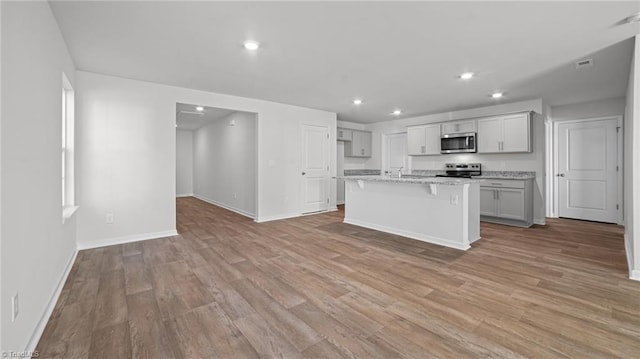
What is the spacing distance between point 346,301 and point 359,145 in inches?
245

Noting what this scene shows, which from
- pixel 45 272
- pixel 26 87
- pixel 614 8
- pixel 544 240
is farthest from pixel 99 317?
pixel 544 240

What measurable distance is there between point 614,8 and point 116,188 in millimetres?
5849

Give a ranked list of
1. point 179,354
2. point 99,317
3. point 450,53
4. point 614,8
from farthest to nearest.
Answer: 1. point 450,53
2. point 614,8
3. point 99,317
4. point 179,354

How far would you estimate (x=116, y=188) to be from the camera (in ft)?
13.0

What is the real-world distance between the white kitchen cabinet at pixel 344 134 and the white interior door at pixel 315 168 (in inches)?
44.7

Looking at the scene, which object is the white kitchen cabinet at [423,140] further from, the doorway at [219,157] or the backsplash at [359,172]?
the doorway at [219,157]

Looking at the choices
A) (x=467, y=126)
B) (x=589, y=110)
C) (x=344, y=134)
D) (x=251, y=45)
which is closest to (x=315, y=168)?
(x=344, y=134)

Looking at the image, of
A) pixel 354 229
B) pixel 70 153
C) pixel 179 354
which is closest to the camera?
pixel 179 354

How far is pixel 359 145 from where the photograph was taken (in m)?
8.07

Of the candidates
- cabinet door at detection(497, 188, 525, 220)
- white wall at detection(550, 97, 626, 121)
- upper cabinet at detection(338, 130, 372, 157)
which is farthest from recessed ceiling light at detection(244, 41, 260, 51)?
white wall at detection(550, 97, 626, 121)

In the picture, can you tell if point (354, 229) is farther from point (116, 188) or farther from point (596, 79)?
point (596, 79)

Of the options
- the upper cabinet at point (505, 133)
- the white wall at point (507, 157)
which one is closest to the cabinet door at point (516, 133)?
the upper cabinet at point (505, 133)

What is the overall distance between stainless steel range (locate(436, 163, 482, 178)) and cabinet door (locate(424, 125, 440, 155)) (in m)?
0.45

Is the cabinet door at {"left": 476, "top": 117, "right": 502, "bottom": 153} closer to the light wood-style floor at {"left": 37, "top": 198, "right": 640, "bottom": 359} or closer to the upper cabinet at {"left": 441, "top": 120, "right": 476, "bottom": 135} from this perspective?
the upper cabinet at {"left": 441, "top": 120, "right": 476, "bottom": 135}
